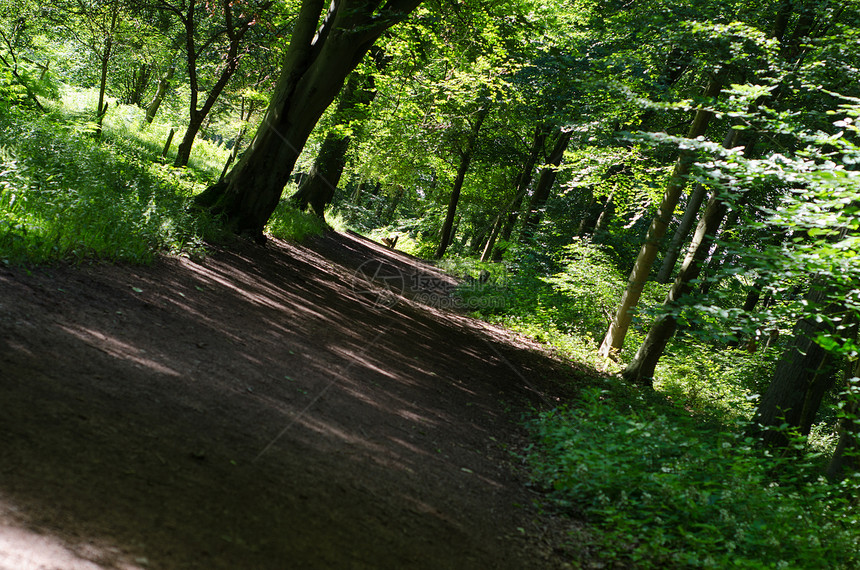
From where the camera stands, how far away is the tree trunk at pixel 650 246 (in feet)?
37.0

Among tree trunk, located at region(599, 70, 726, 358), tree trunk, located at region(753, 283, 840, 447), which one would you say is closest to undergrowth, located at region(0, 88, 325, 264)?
tree trunk, located at region(753, 283, 840, 447)

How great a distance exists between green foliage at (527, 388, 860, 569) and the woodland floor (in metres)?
0.44

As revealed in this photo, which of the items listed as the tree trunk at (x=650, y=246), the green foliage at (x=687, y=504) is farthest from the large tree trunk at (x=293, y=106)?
the green foliage at (x=687, y=504)

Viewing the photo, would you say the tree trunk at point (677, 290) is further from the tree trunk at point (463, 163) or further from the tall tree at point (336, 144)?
the tree trunk at point (463, 163)

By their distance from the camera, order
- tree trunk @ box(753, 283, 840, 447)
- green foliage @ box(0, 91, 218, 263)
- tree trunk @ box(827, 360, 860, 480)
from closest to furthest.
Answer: green foliage @ box(0, 91, 218, 263)
tree trunk @ box(827, 360, 860, 480)
tree trunk @ box(753, 283, 840, 447)

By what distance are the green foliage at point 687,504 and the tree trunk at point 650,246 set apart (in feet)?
19.3

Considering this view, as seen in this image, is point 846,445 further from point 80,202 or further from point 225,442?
point 80,202

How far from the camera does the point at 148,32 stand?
16.0 meters

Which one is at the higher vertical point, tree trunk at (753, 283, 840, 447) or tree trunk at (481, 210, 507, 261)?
tree trunk at (481, 210, 507, 261)

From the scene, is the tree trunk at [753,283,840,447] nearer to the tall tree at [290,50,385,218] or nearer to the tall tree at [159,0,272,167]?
the tall tree at [159,0,272,167]

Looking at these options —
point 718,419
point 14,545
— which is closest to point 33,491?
point 14,545

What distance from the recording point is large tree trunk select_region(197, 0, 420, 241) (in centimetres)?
1027

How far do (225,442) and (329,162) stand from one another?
59.6ft

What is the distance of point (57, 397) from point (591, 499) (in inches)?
163
